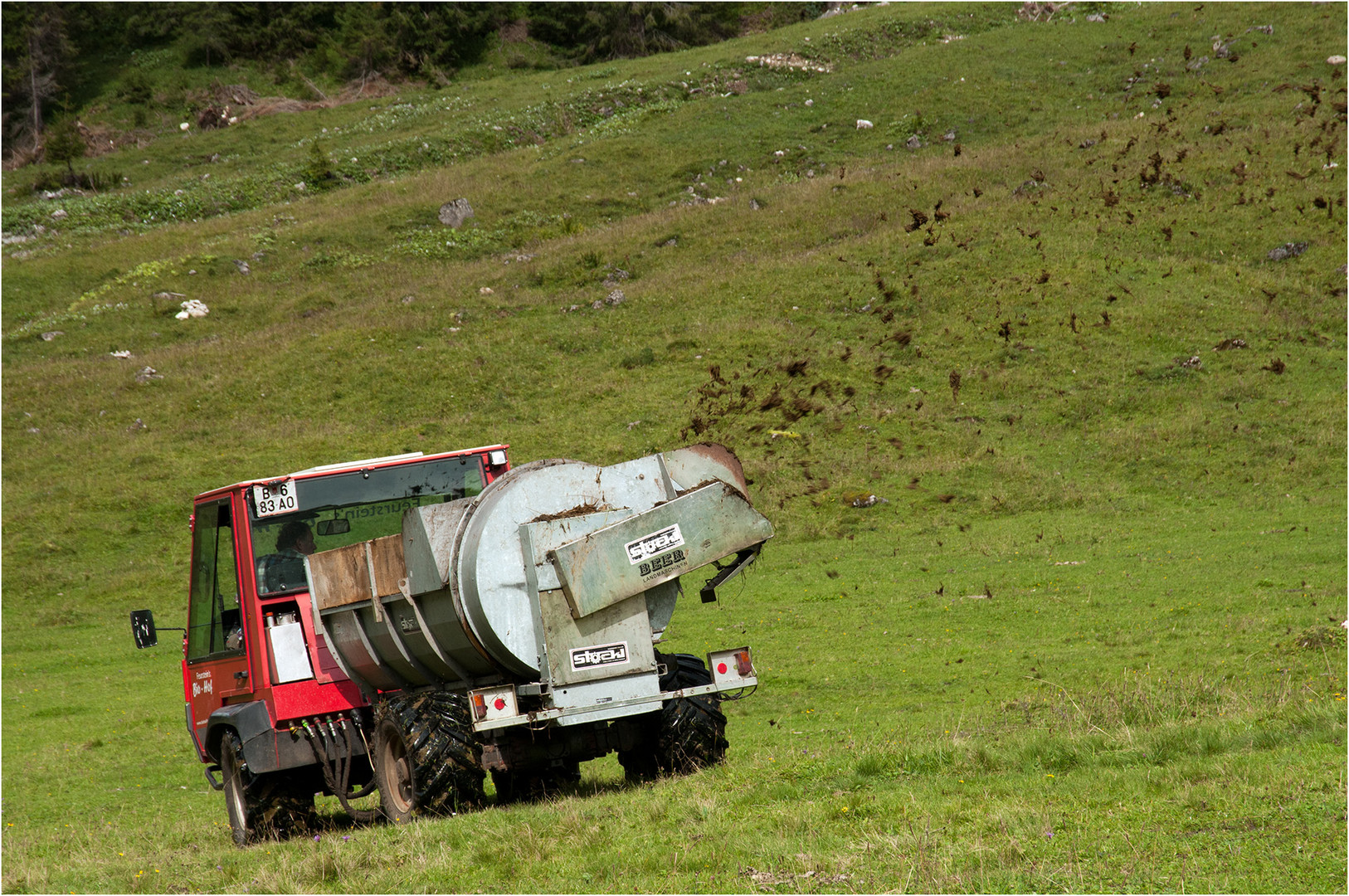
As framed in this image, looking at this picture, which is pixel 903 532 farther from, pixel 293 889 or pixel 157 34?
pixel 157 34

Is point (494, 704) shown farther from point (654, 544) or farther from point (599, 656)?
point (654, 544)

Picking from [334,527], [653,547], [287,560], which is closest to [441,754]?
[653,547]

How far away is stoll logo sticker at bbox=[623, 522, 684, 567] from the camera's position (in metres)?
8.98

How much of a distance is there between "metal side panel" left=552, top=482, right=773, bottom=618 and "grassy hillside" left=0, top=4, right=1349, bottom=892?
1.68 meters

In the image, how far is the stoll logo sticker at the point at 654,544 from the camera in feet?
29.5

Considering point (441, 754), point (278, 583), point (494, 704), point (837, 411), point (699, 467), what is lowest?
point (441, 754)

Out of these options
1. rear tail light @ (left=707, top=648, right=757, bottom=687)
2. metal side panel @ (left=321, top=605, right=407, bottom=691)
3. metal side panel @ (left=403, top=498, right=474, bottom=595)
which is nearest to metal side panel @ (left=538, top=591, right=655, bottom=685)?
rear tail light @ (left=707, top=648, right=757, bottom=687)

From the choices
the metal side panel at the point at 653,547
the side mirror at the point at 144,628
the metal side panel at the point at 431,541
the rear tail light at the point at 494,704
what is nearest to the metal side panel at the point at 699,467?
the metal side panel at the point at 653,547

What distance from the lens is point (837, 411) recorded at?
Answer: 1296 inches

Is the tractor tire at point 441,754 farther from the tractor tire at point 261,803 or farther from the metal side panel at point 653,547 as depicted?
the tractor tire at point 261,803

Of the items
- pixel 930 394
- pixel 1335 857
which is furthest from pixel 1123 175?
pixel 1335 857

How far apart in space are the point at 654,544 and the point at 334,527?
386 cm

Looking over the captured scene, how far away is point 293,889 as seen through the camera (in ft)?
24.9

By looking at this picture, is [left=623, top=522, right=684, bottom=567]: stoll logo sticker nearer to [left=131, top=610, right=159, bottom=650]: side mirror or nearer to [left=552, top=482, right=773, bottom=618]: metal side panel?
[left=552, top=482, right=773, bottom=618]: metal side panel
